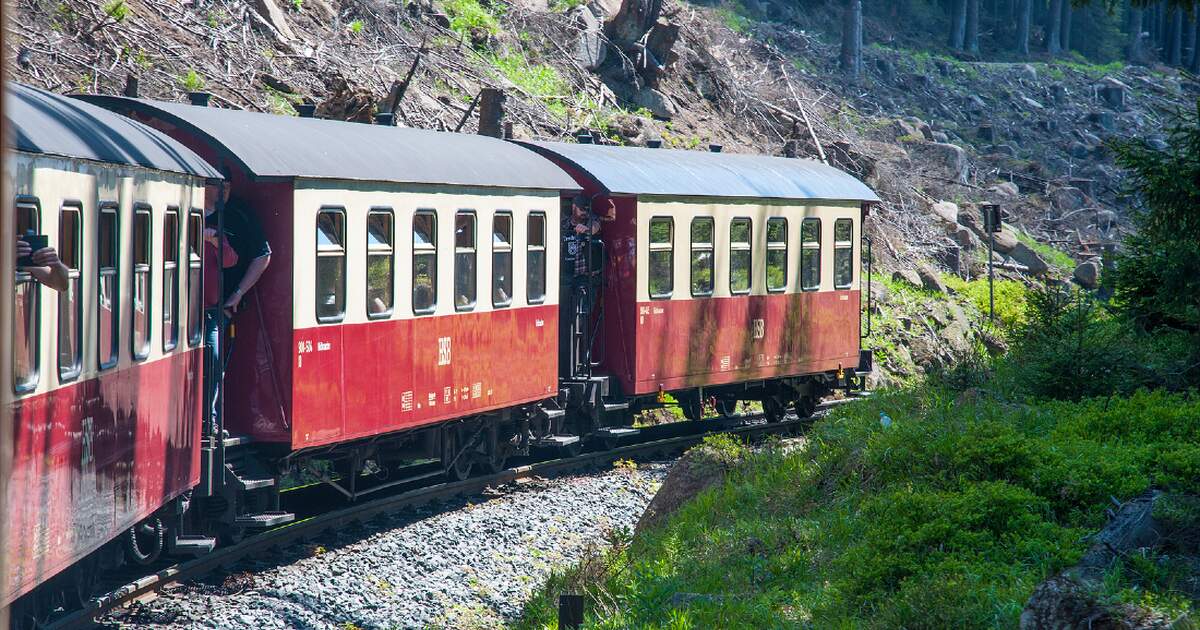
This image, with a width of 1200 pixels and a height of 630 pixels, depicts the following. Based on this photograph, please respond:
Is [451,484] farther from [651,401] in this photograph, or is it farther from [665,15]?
[665,15]

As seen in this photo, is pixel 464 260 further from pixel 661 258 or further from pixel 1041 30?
pixel 1041 30

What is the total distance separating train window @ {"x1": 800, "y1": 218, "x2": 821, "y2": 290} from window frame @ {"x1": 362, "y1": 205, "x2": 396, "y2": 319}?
7.95 meters

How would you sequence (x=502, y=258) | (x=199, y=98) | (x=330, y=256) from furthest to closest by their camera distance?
1. (x=502, y=258)
2. (x=199, y=98)
3. (x=330, y=256)

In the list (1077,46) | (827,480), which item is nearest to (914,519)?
(827,480)

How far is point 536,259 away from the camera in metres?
14.5

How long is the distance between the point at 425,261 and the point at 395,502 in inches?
92.9

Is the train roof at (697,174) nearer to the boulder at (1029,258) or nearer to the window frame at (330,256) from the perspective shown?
the window frame at (330,256)

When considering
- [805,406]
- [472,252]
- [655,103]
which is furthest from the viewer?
[655,103]

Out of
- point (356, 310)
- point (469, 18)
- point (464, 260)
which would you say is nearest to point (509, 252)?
point (464, 260)

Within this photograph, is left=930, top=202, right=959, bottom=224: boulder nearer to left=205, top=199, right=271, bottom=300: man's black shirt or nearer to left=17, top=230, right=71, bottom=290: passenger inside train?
left=205, top=199, right=271, bottom=300: man's black shirt

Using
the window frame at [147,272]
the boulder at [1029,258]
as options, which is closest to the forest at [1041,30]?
the boulder at [1029,258]

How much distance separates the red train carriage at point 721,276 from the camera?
52.1 feet

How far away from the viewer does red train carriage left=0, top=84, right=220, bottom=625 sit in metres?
6.78

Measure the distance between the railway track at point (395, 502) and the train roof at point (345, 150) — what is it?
3.00 m
